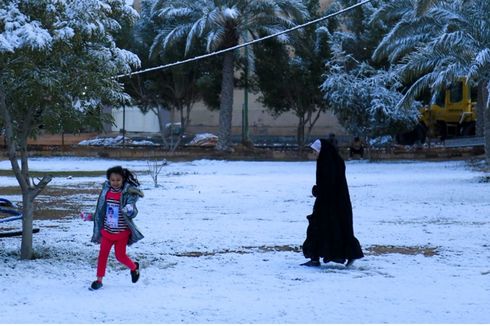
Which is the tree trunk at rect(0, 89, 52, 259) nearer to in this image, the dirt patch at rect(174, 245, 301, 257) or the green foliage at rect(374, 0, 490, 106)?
the dirt patch at rect(174, 245, 301, 257)

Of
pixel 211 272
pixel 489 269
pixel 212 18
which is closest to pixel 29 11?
pixel 211 272

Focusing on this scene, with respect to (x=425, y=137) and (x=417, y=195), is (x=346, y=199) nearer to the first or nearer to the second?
(x=417, y=195)

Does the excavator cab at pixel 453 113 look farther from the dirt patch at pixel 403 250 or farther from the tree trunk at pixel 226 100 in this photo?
the dirt patch at pixel 403 250

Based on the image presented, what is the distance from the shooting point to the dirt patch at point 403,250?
11047 millimetres

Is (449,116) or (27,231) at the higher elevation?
(449,116)

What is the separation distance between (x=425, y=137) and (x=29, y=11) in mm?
33765

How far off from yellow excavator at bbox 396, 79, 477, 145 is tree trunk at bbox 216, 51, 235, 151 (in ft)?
28.4

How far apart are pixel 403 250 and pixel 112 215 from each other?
173 inches

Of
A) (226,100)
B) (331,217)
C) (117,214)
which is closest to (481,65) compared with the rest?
(331,217)

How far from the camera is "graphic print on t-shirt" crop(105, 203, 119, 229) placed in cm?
860

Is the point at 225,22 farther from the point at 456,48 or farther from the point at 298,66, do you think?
the point at 456,48

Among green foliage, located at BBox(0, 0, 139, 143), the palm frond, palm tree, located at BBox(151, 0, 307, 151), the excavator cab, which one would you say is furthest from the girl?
the excavator cab

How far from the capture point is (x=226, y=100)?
37250mm

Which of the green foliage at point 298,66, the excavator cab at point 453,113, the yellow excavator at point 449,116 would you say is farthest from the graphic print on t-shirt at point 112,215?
the excavator cab at point 453,113
